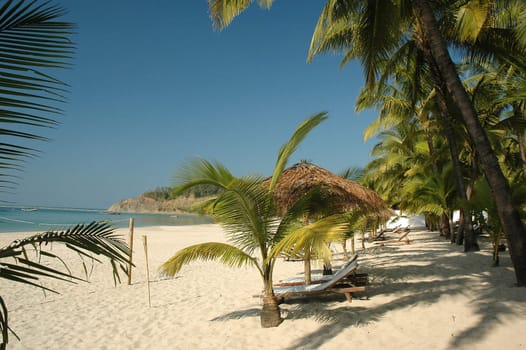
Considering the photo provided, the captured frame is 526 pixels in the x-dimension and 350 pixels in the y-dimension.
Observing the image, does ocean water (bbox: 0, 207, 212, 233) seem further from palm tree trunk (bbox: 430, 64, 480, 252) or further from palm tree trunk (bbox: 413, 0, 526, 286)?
palm tree trunk (bbox: 430, 64, 480, 252)

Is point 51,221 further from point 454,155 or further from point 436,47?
point 436,47

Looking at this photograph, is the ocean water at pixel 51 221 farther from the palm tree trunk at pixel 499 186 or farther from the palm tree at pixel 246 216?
the palm tree trunk at pixel 499 186

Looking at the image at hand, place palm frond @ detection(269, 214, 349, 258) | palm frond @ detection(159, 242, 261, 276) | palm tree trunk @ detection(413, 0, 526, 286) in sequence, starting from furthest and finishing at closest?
1. palm tree trunk @ detection(413, 0, 526, 286)
2. palm frond @ detection(159, 242, 261, 276)
3. palm frond @ detection(269, 214, 349, 258)

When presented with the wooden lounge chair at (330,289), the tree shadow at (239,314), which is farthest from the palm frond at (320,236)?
the tree shadow at (239,314)

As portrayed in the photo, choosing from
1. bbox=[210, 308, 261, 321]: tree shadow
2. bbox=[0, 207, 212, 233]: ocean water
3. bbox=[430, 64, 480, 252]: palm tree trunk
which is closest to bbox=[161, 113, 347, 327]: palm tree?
bbox=[210, 308, 261, 321]: tree shadow

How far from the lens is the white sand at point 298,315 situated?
14.0ft

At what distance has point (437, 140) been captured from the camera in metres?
18.3

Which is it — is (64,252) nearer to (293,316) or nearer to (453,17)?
(293,316)

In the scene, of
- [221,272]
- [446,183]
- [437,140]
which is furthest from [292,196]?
[437,140]

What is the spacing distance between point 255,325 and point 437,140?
16.6 metres

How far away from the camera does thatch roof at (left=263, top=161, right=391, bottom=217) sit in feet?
19.9

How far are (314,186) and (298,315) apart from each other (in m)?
2.16

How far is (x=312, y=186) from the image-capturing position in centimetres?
609

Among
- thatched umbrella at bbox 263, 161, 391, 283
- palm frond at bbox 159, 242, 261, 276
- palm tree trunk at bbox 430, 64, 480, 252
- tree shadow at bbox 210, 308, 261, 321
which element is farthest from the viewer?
palm tree trunk at bbox 430, 64, 480, 252
